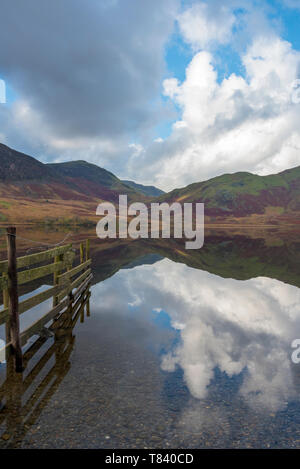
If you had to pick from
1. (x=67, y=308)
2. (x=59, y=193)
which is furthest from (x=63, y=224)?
(x=59, y=193)

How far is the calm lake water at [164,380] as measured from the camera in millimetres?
5238

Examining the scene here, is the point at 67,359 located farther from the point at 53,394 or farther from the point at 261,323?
the point at 261,323

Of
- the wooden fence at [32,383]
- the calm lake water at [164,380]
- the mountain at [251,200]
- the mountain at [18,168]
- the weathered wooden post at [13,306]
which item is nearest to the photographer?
the calm lake water at [164,380]

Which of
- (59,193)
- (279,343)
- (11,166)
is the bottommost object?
(279,343)

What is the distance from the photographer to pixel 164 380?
7199 millimetres

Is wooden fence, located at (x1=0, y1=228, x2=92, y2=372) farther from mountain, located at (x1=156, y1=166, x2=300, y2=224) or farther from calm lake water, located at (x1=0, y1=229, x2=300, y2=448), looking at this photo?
mountain, located at (x1=156, y1=166, x2=300, y2=224)

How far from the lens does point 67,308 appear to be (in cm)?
1340

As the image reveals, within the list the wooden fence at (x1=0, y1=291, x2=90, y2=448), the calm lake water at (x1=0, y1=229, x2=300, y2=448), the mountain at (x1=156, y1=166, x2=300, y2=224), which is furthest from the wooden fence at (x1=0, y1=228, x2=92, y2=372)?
the mountain at (x1=156, y1=166, x2=300, y2=224)

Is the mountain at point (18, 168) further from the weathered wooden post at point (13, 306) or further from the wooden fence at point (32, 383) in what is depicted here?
the weathered wooden post at point (13, 306)

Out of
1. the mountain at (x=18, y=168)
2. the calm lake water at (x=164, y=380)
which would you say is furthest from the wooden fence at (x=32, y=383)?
the mountain at (x=18, y=168)

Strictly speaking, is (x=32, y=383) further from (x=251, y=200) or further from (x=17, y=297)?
(x=251, y=200)

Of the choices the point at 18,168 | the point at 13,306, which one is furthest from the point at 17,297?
the point at 18,168
